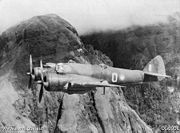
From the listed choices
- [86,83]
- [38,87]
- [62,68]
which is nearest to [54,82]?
[62,68]

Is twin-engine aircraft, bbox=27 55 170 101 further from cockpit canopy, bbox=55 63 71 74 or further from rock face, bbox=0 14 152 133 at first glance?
rock face, bbox=0 14 152 133

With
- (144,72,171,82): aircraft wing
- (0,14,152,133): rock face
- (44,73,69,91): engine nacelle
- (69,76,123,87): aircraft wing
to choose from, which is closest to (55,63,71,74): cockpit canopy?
(44,73,69,91): engine nacelle

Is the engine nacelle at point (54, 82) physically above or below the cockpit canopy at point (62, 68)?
below

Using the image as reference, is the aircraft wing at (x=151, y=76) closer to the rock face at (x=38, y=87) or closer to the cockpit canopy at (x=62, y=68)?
the cockpit canopy at (x=62, y=68)

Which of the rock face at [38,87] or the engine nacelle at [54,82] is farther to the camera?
the rock face at [38,87]

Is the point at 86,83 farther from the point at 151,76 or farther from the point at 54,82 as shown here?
the point at 151,76

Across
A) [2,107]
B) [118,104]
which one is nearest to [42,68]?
[2,107]

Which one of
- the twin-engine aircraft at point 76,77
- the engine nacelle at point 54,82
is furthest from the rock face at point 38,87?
the engine nacelle at point 54,82

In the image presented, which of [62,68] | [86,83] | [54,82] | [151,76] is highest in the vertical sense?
[62,68]
